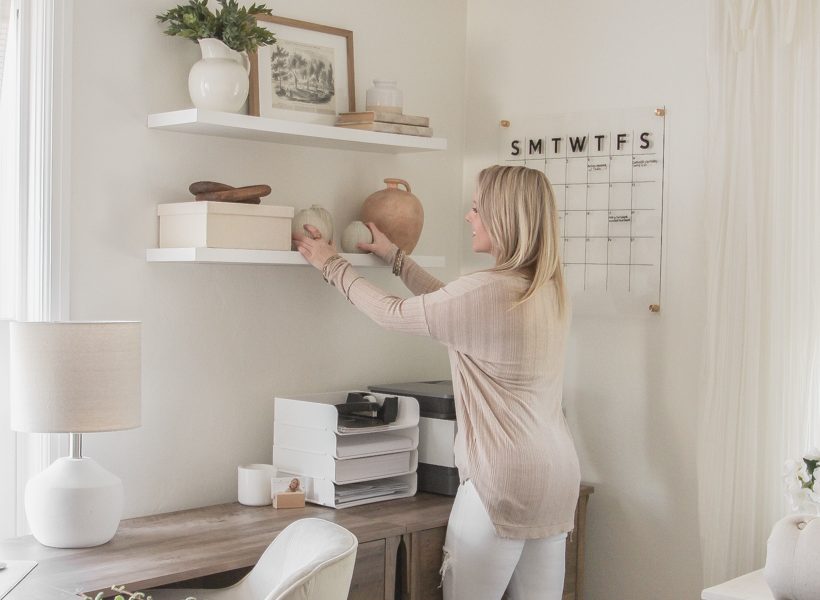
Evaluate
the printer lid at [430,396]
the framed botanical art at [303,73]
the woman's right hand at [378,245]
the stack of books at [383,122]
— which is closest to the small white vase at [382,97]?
the stack of books at [383,122]

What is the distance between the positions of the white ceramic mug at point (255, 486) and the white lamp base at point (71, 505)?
50cm

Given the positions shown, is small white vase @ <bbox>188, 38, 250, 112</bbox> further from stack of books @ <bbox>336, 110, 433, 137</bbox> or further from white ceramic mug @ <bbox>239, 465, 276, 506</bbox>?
white ceramic mug @ <bbox>239, 465, 276, 506</bbox>

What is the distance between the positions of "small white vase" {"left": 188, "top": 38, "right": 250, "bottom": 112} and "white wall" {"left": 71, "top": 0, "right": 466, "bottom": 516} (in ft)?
0.49

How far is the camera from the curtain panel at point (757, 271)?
2744 millimetres

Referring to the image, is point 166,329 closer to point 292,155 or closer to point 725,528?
point 292,155

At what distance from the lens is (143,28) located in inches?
108

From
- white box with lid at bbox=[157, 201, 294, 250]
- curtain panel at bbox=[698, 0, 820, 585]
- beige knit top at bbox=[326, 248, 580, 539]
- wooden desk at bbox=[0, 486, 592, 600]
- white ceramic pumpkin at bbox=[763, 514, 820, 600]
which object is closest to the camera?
white ceramic pumpkin at bbox=[763, 514, 820, 600]

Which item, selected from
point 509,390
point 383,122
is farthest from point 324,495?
point 383,122

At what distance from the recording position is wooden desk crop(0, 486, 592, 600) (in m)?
2.16

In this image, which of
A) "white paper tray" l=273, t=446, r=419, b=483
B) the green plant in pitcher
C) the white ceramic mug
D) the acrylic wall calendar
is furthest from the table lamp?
the acrylic wall calendar

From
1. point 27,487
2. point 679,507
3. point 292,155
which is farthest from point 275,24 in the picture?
point 679,507

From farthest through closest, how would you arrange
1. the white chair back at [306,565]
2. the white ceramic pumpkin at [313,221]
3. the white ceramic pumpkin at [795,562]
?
1. the white ceramic pumpkin at [313,221]
2. the white chair back at [306,565]
3. the white ceramic pumpkin at [795,562]

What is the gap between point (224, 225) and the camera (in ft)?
8.59

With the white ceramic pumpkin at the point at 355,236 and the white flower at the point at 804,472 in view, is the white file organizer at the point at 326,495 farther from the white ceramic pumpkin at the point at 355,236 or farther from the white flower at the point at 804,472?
the white flower at the point at 804,472
